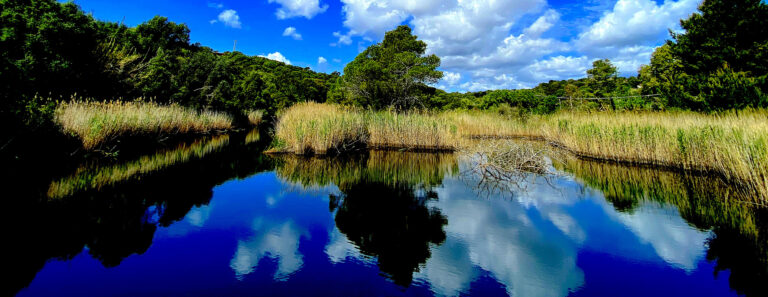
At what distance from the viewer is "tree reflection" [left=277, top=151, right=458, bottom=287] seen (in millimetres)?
3373

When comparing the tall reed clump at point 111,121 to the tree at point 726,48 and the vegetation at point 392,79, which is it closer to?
the vegetation at point 392,79

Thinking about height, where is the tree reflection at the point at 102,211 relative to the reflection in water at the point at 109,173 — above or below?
below

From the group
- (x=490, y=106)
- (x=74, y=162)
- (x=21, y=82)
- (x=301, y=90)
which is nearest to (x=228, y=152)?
(x=74, y=162)

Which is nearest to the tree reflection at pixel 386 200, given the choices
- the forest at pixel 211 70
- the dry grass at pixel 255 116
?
the forest at pixel 211 70

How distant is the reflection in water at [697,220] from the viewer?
3.11 metres

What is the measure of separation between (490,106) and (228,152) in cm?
1922

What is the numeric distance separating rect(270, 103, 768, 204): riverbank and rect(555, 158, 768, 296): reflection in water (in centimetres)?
49

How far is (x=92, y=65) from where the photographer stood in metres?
13.3

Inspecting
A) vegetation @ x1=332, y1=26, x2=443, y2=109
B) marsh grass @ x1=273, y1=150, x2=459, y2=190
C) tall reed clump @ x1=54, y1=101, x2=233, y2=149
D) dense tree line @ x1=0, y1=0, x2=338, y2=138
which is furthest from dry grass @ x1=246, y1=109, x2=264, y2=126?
marsh grass @ x1=273, y1=150, x2=459, y2=190

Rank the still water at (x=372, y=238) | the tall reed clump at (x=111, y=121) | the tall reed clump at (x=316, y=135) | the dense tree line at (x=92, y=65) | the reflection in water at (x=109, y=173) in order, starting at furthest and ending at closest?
the tall reed clump at (x=316, y=135) < the tall reed clump at (x=111, y=121) < the dense tree line at (x=92, y=65) < the reflection in water at (x=109, y=173) < the still water at (x=372, y=238)

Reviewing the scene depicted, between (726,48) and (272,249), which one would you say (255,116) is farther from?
(726,48)

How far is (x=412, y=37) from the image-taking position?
2328cm

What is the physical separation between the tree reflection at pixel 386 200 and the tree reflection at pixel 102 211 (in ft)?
6.59

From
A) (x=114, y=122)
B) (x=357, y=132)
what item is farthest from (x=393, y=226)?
(x=114, y=122)
